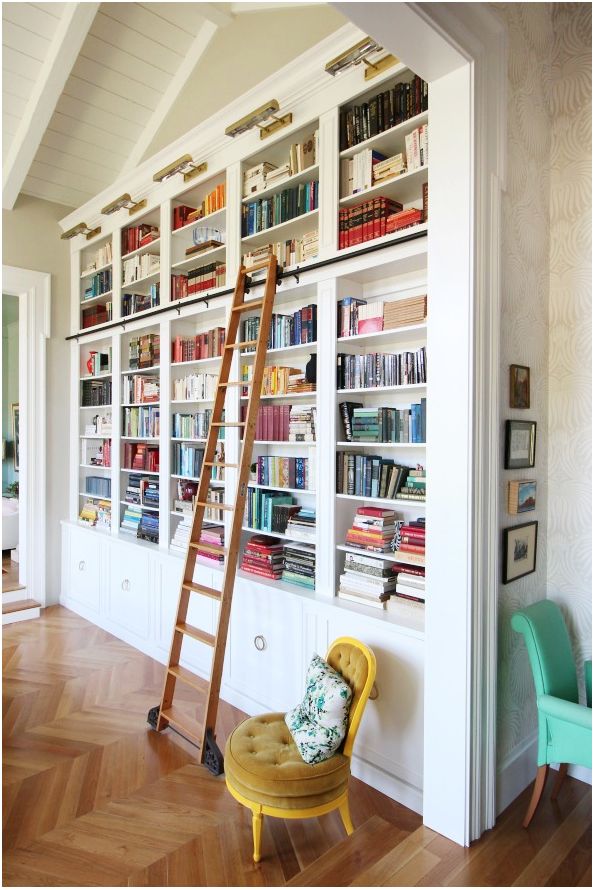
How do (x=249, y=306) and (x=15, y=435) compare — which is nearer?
(x=249, y=306)

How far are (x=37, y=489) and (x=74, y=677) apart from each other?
2026 mm

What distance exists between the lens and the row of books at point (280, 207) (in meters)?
3.07

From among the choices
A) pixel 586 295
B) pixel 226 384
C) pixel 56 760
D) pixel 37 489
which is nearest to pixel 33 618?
pixel 37 489

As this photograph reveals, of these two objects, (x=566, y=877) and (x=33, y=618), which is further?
(x=33, y=618)

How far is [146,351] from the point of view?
4.43 meters

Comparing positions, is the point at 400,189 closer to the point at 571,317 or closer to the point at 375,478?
the point at 571,317

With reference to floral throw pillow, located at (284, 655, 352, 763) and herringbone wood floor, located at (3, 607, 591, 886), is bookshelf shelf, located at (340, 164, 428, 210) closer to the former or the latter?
floral throw pillow, located at (284, 655, 352, 763)

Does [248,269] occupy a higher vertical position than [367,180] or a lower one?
lower

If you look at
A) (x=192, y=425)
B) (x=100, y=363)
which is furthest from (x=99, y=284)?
(x=192, y=425)

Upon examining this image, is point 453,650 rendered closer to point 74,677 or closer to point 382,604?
point 382,604

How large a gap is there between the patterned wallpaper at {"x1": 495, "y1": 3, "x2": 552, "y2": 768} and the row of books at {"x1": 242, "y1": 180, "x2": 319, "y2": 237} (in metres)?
1.08

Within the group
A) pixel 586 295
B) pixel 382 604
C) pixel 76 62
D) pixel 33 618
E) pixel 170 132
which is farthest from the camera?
pixel 33 618

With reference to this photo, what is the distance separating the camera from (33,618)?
16.0 ft

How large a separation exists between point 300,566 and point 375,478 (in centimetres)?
73
